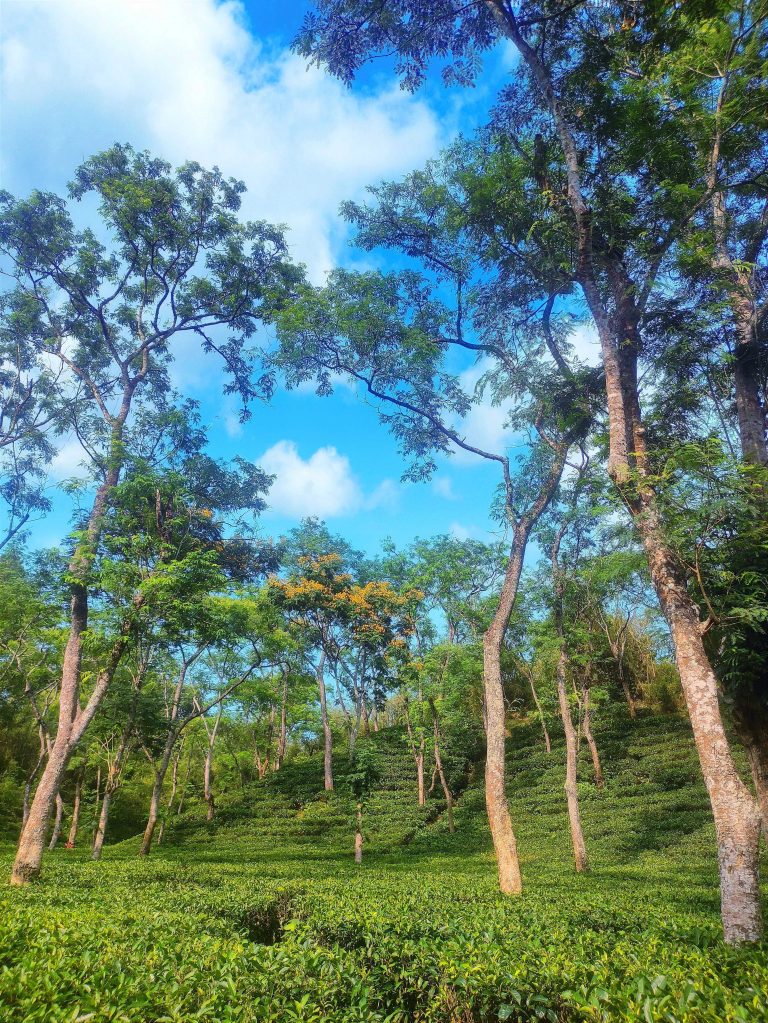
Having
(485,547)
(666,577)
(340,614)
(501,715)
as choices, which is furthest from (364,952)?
(340,614)

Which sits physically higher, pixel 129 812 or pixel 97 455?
pixel 97 455

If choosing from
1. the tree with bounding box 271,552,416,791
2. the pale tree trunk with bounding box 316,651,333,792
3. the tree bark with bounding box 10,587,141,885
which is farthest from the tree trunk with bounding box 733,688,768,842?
the pale tree trunk with bounding box 316,651,333,792

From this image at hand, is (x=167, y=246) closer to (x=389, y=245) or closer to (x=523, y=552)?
(x=389, y=245)

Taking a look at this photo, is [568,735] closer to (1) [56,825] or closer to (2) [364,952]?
(2) [364,952]

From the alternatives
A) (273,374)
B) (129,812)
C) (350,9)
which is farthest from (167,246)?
(129,812)

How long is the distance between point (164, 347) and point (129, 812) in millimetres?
31106

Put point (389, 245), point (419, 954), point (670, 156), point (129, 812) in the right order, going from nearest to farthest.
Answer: point (419, 954)
point (670, 156)
point (389, 245)
point (129, 812)

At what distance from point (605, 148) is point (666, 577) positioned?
817cm

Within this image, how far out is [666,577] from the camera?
237 inches

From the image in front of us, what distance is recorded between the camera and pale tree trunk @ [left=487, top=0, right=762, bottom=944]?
4.70m

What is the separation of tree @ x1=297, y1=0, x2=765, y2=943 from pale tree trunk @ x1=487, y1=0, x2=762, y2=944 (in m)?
0.02

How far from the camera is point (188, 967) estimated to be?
338cm

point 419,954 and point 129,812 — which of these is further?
point 129,812

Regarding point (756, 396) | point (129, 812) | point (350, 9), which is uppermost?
point (350, 9)
